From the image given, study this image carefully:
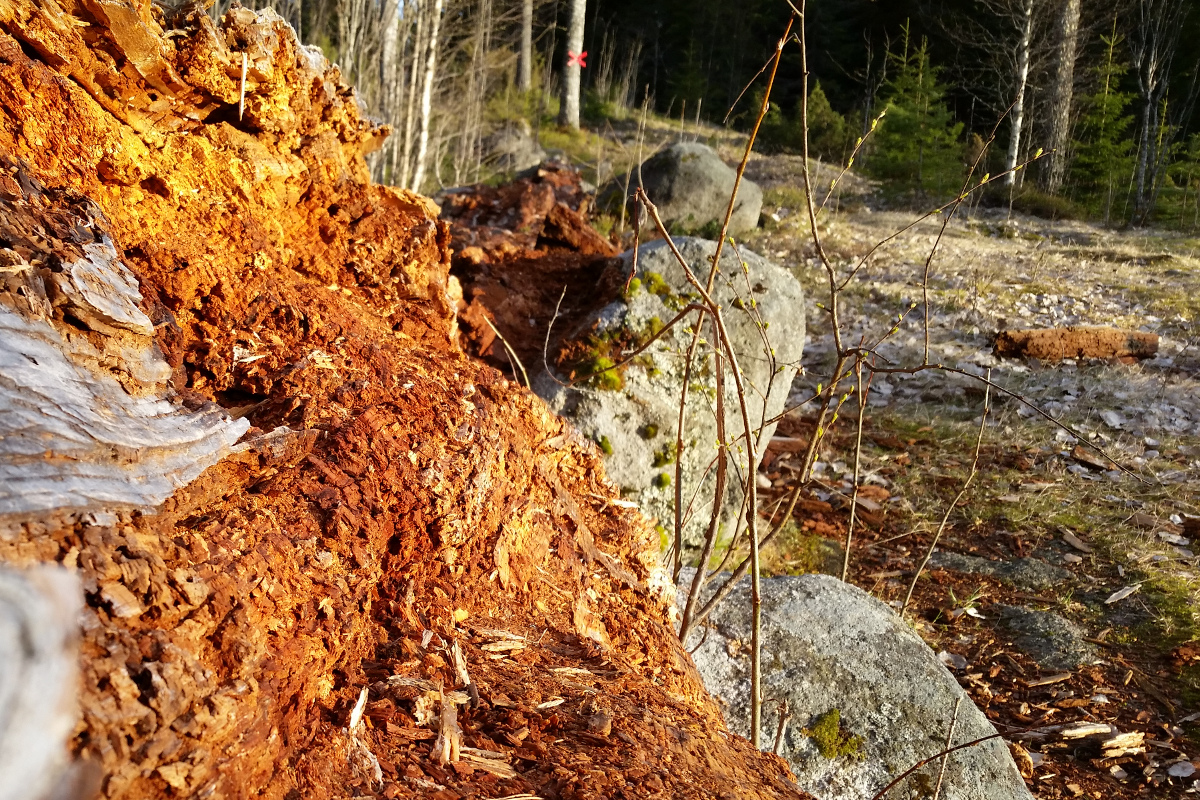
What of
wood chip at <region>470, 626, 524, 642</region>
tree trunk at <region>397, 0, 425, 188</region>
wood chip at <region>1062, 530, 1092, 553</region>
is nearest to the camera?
wood chip at <region>470, 626, 524, 642</region>

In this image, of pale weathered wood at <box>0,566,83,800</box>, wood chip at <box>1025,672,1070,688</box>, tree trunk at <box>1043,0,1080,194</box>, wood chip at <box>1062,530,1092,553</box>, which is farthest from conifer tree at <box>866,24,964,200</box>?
pale weathered wood at <box>0,566,83,800</box>

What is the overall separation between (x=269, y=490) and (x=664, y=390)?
260 cm

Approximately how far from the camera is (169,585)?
965 millimetres

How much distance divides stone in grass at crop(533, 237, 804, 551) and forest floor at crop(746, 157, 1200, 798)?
35.2 inches

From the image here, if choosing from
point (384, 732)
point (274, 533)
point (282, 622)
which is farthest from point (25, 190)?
point (384, 732)

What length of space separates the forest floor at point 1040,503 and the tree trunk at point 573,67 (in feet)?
35.4

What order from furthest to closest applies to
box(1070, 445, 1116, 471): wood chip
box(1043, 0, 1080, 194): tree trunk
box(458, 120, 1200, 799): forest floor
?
box(1043, 0, 1080, 194): tree trunk < box(1070, 445, 1116, 471): wood chip < box(458, 120, 1200, 799): forest floor

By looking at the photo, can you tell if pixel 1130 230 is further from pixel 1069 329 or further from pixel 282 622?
pixel 282 622

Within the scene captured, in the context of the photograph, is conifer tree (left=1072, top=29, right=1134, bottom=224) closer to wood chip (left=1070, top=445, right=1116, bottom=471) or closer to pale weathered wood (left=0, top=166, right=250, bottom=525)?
wood chip (left=1070, top=445, right=1116, bottom=471)

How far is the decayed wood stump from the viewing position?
6.44 meters

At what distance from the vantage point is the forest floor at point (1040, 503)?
3420mm

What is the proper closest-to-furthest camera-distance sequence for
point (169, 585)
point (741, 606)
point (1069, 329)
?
point (169, 585), point (741, 606), point (1069, 329)

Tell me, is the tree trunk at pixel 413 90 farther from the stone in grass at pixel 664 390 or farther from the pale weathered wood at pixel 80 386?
the pale weathered wood at pixel 80 386

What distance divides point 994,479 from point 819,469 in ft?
3.82
